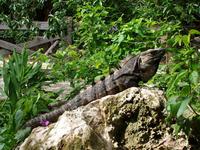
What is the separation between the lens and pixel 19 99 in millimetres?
4336

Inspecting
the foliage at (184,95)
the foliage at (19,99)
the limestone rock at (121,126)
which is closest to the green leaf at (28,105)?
the foliage at (19,99)

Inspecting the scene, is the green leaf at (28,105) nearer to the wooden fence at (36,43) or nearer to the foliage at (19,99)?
the foliage at (19,99)

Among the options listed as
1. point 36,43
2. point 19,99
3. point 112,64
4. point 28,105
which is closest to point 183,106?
point 112,64

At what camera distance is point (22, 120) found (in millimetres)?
3896

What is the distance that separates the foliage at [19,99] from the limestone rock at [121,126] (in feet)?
2.43

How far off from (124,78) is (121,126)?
0.82 meters

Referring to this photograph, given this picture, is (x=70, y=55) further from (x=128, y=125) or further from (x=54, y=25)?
(x=54, y=25)

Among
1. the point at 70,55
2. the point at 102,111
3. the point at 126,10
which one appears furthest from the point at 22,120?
the point at 126,10

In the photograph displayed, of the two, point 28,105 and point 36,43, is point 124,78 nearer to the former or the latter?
point 28,105

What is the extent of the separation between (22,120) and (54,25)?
6.06 metres

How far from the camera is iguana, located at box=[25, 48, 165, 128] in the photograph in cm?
350

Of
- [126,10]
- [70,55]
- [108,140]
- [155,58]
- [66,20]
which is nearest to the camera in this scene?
[108,140]

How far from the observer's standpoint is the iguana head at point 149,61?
137 inches

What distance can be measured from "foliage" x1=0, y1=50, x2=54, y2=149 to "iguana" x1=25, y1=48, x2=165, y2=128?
17 centimetres
